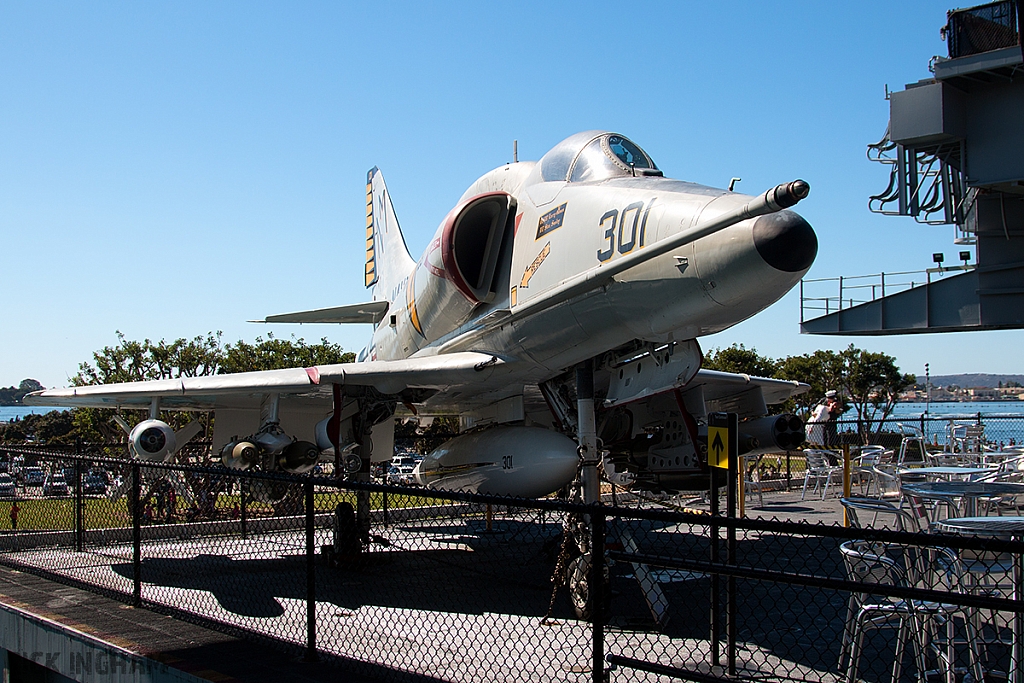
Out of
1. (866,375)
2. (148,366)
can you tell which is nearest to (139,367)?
(148,366)

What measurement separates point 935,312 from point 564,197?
2044cm

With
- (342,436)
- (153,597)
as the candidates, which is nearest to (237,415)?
(342,436)

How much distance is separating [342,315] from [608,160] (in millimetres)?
8349

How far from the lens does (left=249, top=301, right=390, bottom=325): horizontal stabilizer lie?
14.8 meters

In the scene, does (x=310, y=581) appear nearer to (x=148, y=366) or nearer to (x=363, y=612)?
(x=363, y=612)

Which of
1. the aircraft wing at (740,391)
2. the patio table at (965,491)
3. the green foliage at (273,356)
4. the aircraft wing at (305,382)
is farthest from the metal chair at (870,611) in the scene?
the green foliage at (273,356)

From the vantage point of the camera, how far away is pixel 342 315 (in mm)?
15281

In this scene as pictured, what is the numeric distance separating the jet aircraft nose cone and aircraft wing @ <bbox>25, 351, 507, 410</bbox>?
3.88 metres

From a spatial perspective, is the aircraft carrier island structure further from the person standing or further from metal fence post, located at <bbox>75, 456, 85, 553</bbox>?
metal fence post, located at <bbox>75, 456, 85, 553</bbox>

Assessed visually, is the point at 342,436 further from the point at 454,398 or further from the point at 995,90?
the point at 995,90

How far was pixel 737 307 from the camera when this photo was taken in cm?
642

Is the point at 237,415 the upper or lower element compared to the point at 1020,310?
lower

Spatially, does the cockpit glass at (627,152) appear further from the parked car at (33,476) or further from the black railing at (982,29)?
the black railing at (982,29)

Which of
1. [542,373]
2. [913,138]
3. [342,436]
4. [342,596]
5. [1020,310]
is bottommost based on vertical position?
[342,596]
